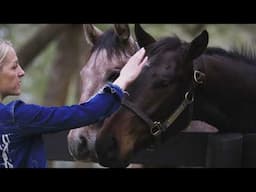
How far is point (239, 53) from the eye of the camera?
2.36 meters

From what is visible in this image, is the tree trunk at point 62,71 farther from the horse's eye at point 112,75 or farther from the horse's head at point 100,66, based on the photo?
the horse's eye at point 112,75

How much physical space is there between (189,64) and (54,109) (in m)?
0.75

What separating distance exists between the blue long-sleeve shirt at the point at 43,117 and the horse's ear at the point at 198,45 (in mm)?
618

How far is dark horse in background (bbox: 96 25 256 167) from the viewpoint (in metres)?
2.12

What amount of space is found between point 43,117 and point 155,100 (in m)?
0.65

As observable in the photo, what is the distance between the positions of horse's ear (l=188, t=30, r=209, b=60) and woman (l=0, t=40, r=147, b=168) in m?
0.50

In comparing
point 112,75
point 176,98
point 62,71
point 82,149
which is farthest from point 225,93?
point 62,71

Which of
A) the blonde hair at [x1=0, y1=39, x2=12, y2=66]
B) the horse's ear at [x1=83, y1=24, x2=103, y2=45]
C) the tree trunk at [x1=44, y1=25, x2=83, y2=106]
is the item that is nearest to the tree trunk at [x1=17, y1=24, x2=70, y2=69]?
the tree trunk at [x1=44, y1=25, x2=83, y2=106]

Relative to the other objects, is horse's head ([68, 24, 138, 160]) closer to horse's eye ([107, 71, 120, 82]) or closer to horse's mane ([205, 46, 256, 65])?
horse's eye ([107, 71, 120, 82])

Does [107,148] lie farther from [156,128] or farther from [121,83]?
[121,83]

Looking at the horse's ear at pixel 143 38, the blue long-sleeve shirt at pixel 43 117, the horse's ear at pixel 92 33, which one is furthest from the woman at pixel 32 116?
the horse's ear at pixel 92 33

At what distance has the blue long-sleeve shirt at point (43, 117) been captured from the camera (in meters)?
1.58
